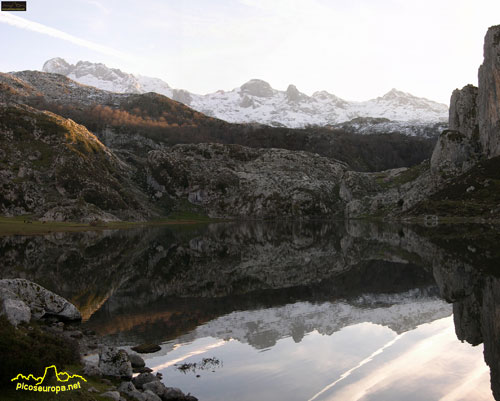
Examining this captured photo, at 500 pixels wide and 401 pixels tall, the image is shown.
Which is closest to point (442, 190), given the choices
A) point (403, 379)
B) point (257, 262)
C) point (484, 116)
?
point (484, 116)

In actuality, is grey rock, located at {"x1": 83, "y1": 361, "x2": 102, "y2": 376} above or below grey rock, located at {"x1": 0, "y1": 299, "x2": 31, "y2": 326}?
below

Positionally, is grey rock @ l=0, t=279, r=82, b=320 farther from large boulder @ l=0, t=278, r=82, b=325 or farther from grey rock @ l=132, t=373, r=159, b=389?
grey rock @ l=132, t=373, r=159, b=389

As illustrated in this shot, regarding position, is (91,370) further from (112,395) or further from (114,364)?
(112,395)

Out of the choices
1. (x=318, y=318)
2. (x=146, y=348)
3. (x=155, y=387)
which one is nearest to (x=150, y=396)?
(x=155, y=387)

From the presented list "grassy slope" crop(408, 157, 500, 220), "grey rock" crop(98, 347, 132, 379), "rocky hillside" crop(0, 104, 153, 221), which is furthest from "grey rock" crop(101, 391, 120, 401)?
"rocky hillside" crop(0, 104, 153, 221)

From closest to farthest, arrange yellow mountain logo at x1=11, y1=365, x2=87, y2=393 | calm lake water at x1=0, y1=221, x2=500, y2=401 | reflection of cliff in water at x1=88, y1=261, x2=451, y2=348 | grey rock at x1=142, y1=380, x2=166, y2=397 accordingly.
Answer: yellow mountain logo at x1=11, y1=365, x2=87, y2=393, grey rock at x1=142, y1=380, x2=166, y2=397, calm lake water at x1=0, y1=221, x2=500, y2=401, reflection of cliff in water at x1=88, y1=261, x2=451, y2=348

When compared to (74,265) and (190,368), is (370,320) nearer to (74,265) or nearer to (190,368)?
(190,368)

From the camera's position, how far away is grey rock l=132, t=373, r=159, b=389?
73.5 feet

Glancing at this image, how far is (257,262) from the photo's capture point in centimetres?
7144

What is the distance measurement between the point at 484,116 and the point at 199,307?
16633cm

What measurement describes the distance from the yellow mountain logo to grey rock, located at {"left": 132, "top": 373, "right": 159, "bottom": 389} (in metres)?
3.56

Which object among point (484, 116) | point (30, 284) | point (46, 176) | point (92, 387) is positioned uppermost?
point (484, 116)

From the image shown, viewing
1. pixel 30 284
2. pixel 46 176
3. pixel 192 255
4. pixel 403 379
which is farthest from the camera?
pixel 46 176

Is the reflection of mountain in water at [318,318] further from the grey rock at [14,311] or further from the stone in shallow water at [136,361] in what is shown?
the grey rock at [14,311]
